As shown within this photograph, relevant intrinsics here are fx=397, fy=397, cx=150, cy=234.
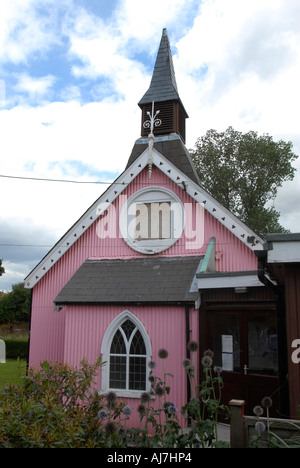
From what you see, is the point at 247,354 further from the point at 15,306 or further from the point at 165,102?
the point at 15,306

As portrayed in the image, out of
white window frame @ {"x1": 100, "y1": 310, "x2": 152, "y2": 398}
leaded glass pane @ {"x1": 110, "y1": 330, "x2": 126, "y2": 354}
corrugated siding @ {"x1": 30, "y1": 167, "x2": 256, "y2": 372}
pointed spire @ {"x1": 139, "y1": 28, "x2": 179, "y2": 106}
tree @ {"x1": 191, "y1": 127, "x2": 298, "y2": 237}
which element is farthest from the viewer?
tree @ {"x1": 191, "y1": 127, "x2": 298, "y2": 237}

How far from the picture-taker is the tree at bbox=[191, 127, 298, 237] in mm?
26656

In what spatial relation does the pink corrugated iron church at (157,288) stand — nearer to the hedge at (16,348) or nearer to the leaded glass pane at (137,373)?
the leaded glass pane at (137,373)

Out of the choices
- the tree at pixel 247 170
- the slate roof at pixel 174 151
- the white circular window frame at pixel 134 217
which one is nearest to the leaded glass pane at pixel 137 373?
the white circular window frame at pixel 134 217

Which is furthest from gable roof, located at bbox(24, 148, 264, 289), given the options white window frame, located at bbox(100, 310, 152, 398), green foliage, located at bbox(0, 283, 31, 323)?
green foliage, located at bbox(0, 283, 31, 323)

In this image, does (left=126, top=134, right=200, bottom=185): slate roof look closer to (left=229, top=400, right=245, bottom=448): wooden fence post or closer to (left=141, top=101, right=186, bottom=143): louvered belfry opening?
(left=141, top=101, right=186, bottom=143): louvered belfry opening

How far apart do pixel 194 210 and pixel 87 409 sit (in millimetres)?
7085

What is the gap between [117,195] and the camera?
12.0 metres

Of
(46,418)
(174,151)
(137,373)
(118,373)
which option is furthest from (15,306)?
(46,418)

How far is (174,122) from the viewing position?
14.2 m

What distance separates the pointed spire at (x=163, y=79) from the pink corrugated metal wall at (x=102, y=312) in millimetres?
4187

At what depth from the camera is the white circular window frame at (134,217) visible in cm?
1129

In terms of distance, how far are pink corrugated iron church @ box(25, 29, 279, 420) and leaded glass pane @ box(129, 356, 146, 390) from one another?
2cm
